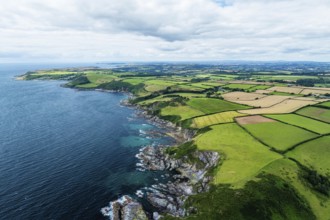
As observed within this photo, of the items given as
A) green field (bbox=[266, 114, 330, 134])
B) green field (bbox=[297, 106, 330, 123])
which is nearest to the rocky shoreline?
green field (bbox=[266, 114, 330, 134])

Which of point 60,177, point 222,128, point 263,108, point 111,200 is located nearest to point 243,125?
point 222,128

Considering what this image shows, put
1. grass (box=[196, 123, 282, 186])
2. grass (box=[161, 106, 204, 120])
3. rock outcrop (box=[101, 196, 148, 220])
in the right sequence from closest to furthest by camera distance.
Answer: rock outcrop (box=[101, 196, 148, 220]) → grass (box=[196, 123, 282, 186]) → grass (box=[161, 106, 204, 120])

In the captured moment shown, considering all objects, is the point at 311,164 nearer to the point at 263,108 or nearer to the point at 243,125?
the point at 243,125

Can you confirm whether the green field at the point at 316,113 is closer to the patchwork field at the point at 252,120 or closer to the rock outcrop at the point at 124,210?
the patchwork field at the point at 252,120

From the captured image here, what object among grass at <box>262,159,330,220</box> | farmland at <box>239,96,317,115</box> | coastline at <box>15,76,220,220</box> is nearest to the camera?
grass at <box>262,159,330,220</box>

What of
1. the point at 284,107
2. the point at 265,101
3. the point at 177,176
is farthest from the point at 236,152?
the point at 265,101

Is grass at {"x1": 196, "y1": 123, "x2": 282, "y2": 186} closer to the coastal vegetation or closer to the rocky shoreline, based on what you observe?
the coastal vegetation
